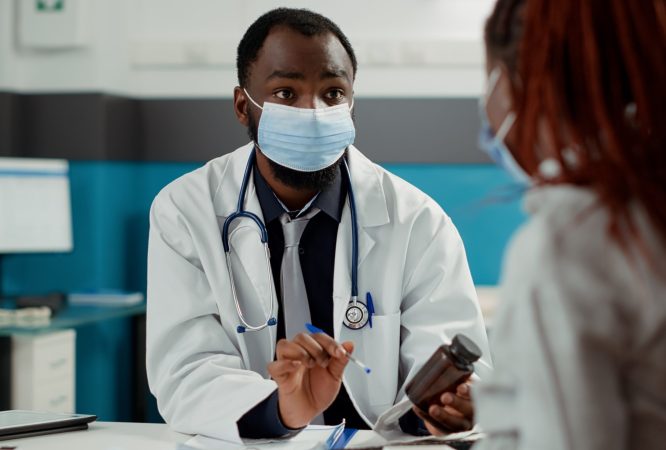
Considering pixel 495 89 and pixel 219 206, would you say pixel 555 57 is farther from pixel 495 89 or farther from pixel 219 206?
pixel 219 206

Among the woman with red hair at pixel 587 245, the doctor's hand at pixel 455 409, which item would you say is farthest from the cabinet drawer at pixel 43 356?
the woman with red hair at pixel 587 245

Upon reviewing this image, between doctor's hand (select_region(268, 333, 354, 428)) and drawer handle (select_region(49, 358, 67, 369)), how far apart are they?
1.94 metres

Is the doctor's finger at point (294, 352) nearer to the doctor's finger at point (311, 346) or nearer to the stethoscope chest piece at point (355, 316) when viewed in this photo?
the doctor's finger at point (311, 346)

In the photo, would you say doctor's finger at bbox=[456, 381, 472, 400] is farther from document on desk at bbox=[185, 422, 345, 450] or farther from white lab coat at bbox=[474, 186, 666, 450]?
white lab coat at bbox=[474, 186, 666, 450]

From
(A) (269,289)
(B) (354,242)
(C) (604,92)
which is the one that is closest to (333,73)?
(B) (354,242)

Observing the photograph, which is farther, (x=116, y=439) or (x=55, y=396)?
(x=55, y=396)

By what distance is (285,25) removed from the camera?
1.76 metres

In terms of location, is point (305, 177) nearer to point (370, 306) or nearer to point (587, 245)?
point (370, 306)

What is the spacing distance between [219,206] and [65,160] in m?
2.16

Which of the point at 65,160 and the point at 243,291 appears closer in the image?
the point at 243,291

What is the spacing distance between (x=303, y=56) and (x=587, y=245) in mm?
1185

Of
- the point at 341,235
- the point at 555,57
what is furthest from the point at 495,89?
the point at 341,235

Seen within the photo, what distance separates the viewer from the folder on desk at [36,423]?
1.40 meters

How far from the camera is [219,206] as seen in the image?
172cm
